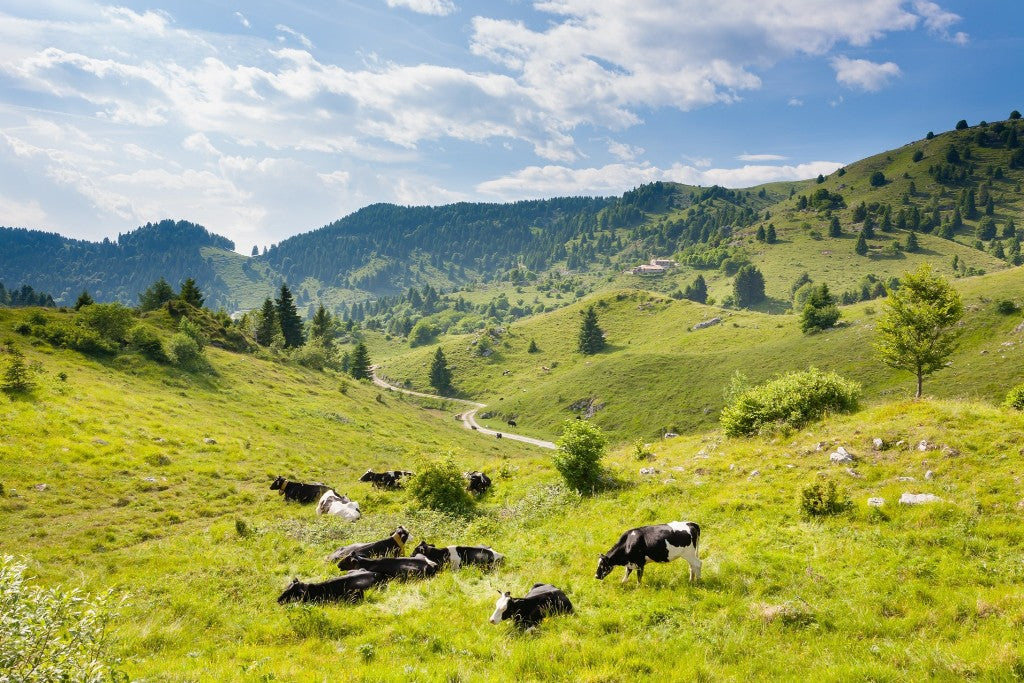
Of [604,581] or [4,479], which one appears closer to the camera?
[604,581]

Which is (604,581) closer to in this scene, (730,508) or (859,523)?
(730,508)

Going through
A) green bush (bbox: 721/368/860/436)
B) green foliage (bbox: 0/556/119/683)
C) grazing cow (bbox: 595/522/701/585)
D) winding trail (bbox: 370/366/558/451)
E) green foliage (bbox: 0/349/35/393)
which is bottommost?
winding trail (bbox: 370/366/558/451)

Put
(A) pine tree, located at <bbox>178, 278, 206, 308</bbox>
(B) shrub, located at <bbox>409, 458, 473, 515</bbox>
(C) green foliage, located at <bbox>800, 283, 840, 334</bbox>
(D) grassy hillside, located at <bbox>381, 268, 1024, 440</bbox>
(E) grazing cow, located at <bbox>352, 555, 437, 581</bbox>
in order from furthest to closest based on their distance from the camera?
(C) green foliage, located at <bbox>800, 283, 840, 334</bbox> < (A) pine tree, located at <bbox>178, 278, 206, 308</bbox> < (D) grassy hillside, located at <bbox>381, 268, 1024, 440</bbox> < (B) shrub, located at <bbox>409, 458, 473, 515</bbox> < (E) grazing cow, located at <bbox>352, 555, 437, 581</bbox>

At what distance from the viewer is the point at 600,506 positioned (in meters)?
19.0

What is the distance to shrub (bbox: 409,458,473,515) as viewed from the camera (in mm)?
22375

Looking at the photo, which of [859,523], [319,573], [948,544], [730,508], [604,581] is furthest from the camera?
[730,508]

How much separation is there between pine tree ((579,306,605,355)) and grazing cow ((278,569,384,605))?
158m

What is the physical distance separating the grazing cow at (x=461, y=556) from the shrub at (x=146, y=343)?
49.8m

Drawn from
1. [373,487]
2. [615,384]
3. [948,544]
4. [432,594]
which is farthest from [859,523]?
[615,384]

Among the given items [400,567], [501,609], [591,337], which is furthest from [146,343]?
[591,337]

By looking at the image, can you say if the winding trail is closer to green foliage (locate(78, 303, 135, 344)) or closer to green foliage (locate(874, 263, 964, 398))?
green foliage (locate(874, 263, 964, 398))

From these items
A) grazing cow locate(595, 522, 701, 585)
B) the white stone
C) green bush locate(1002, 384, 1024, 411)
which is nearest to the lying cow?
grazing cow locate(595, 522, 701, 585)

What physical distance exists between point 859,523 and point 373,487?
23663mm

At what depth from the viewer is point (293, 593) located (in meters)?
13.3
